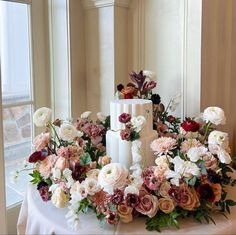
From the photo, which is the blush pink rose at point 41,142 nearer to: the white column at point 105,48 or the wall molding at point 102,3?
the white column at point 105,48

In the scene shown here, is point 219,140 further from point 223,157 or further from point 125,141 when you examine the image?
point 125,141

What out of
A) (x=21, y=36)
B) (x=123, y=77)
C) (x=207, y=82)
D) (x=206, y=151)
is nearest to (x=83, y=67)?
(x=123, y=77)

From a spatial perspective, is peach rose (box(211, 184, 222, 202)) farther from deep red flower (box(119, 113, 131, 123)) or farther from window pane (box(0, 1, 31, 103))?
window pane (box(0, 1, 31, 103))

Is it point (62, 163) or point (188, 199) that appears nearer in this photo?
point (188, 199)

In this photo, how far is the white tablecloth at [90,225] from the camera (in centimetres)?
103

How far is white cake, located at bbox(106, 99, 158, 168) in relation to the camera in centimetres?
127

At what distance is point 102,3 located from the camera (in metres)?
1.79

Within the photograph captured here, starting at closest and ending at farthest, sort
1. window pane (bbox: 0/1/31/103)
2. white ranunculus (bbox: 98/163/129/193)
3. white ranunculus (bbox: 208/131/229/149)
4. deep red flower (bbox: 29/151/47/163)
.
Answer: white ranunculus (bbox: 98/163/129/193)
white ranunculus (bbox: 208/131/229/149)
deep red flower (bbox: 29/151/47/163)
window pane (bbox: 0/1/31/103)

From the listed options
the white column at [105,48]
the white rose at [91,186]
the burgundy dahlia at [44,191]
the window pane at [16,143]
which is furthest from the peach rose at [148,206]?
the window pane at [16,143]

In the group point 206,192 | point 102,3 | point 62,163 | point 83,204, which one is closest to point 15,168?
point 62,163

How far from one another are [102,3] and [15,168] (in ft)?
3.46

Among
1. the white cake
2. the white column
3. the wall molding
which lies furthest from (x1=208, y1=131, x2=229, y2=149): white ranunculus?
the wall molding

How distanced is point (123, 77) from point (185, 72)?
1.29ft

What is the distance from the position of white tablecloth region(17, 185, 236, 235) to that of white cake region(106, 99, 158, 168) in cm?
26
